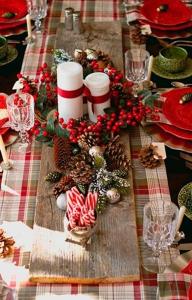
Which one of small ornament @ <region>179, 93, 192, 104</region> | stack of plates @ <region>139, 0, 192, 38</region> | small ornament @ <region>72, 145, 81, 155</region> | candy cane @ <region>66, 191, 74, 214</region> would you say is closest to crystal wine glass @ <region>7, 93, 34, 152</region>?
small ornament @ <region>72, 145, 81, 155</region>

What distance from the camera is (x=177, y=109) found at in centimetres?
159

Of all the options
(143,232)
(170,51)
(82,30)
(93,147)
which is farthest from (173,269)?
(82,30)

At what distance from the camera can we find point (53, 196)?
132 centimetres

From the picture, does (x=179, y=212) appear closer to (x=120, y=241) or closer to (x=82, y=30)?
(x=120, y=241)

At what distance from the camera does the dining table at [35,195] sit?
112 cm

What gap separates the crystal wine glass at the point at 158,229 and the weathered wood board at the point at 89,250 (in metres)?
0.04

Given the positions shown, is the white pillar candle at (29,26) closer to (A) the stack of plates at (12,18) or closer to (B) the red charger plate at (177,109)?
(A) the stack of plates at (12,18)

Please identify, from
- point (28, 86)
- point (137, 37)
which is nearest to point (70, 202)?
point (28, 86)

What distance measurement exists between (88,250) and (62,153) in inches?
12.8

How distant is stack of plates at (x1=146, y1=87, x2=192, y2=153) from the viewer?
149cm

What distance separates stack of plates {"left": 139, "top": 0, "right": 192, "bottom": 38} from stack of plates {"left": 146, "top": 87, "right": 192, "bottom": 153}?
47 cm

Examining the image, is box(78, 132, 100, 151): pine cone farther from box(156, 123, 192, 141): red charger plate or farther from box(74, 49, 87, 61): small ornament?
box(74, 49, 87, 61): small ornament

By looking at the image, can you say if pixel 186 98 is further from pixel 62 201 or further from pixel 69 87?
pixel 62 201

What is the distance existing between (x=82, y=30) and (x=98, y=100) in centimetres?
61
